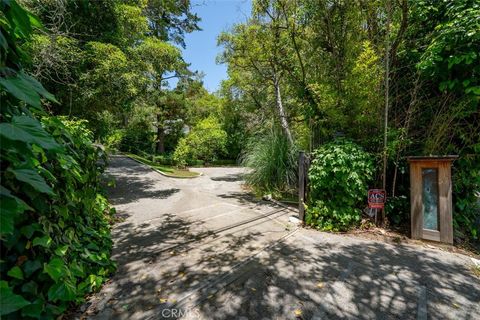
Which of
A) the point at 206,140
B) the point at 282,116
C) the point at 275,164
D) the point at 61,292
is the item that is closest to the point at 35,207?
the point at 61,292

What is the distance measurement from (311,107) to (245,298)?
3971 mm

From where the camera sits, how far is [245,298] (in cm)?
231

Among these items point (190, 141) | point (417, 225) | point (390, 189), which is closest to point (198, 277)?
point (417, 225)

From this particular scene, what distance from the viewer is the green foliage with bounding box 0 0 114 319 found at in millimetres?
1070

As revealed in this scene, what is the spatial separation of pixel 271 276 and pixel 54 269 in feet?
6.63

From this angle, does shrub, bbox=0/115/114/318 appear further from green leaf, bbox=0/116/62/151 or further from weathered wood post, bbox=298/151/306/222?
weathered wood post, bbox=298/151/306/222

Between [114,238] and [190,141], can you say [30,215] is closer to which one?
[114,238]

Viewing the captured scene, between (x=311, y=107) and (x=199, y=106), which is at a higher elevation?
(x=199, y=106)

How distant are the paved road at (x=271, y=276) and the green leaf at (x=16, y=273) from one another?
34.5 inches

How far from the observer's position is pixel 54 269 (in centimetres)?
158

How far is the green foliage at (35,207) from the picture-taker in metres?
1.07

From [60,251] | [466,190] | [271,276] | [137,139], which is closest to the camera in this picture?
[60,251]

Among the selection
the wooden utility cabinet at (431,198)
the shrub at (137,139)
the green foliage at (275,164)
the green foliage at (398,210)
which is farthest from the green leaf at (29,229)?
the shrub at (137,139)

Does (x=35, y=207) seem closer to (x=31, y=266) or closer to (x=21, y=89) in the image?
(x=31, y=266)
